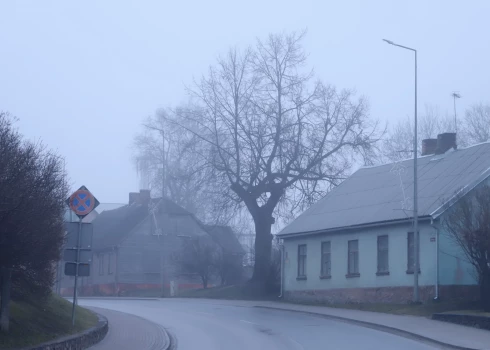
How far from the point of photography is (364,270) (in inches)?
1371

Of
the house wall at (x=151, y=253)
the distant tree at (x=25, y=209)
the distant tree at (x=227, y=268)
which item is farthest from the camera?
the house wall at (x=151, y=253)

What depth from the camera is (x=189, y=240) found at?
5612cm

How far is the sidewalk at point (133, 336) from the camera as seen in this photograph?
18891 mm

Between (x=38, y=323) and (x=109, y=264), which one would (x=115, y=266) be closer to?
(x=109, y=264)

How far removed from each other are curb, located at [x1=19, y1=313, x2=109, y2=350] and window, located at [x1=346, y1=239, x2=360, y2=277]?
16463 millimetres

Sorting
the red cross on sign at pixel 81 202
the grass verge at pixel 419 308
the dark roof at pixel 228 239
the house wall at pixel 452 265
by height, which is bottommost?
the grass verge at pixel 419 308

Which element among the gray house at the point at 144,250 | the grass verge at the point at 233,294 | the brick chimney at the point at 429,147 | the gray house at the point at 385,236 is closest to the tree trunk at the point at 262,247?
the grass verge at the point at 233,294

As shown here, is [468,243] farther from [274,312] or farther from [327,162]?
[327,162]

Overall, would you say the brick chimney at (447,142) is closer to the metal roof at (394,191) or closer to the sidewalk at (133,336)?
the metal roof at (394,191)

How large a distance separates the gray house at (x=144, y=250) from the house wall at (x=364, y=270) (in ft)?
66.1

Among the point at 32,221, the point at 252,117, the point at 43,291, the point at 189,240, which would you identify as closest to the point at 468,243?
the point at 43,291

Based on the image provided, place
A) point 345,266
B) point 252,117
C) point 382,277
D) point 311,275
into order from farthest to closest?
point 252,117, point 311,275, point 345,266, point 382,277

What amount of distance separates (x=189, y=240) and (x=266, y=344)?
36.9m

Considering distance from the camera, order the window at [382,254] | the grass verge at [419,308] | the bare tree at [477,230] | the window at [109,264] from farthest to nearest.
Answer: the window at [109,264]
the window at [382,254]
the grass verge at [419,308]
the bare tree at [477,230]
